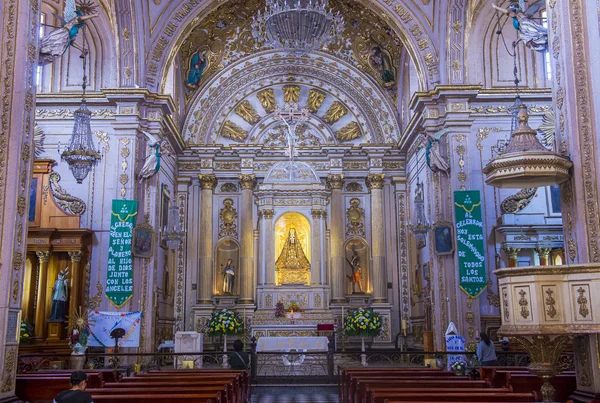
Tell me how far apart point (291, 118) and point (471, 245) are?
9.87m

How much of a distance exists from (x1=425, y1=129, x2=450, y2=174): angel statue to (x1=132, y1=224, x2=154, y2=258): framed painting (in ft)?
26.1

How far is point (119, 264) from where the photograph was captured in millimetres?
16312

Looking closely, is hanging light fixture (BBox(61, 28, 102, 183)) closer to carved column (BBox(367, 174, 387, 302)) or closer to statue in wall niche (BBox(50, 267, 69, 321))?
statue in wall niche (BBox(50, 267, 69, 321))

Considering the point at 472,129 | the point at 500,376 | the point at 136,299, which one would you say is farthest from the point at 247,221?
the point at 500,376

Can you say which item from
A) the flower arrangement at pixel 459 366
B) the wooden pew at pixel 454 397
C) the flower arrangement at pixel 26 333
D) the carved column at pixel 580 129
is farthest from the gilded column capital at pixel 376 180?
the wooden pew at pixel 454 397

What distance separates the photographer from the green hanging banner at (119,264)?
16266 mm

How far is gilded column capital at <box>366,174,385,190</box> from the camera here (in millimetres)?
23875

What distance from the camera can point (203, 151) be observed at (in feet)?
78.4

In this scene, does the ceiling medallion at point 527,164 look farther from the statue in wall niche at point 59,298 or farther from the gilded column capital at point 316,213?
the gilded column capital at point 316,213

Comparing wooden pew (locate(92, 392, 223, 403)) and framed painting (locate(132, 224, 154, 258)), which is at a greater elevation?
framed painting (locate(132, 224, 154, 258))

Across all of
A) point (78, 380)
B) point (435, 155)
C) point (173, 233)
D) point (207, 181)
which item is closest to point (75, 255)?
point (173, 233)

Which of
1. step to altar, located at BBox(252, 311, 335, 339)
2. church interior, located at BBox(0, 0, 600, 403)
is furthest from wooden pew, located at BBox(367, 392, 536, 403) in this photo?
step to altar, located at BBox(252, 311, 335, 339)

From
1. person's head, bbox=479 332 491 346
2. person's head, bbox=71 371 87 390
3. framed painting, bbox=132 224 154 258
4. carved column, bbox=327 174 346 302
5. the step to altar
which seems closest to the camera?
person's head, bbox=71 371 87 390

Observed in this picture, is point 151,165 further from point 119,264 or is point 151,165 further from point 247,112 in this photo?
point 247,112
